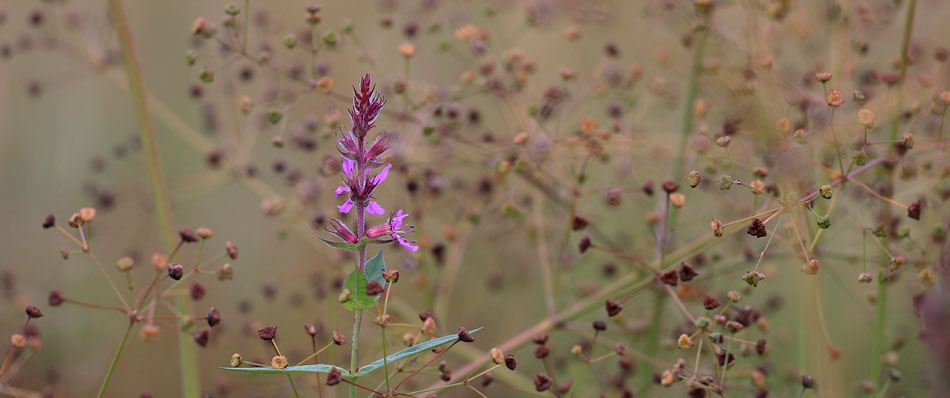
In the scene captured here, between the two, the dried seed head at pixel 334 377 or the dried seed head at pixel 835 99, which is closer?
the dried seed head at pixel 334 377

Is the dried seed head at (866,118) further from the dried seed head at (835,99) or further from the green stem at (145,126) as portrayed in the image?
the green stem at (145,126)

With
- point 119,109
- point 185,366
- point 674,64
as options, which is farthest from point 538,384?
point 119,109

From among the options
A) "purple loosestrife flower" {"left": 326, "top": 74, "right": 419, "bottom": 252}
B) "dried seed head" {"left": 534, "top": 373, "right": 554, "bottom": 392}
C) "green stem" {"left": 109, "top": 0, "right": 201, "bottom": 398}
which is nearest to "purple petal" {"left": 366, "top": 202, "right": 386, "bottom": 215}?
"purple loosestrife flower" {"left": 326, "top": 74, "right": 419, "bottom": 252}

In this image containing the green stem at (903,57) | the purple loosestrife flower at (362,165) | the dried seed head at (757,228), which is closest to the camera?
the purple loosestrife flower at (362,165)

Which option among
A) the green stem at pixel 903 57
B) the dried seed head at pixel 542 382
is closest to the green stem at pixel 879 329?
the green stem at pixel 903 57

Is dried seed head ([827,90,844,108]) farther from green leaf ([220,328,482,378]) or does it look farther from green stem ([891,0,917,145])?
green leaf ([220,328,482,378])

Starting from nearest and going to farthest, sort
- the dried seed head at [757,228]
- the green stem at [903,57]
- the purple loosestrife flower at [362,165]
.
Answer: the purple loosestrife flower at [362,165], the dried seed head at [757,228], the green stem at [903,57]
